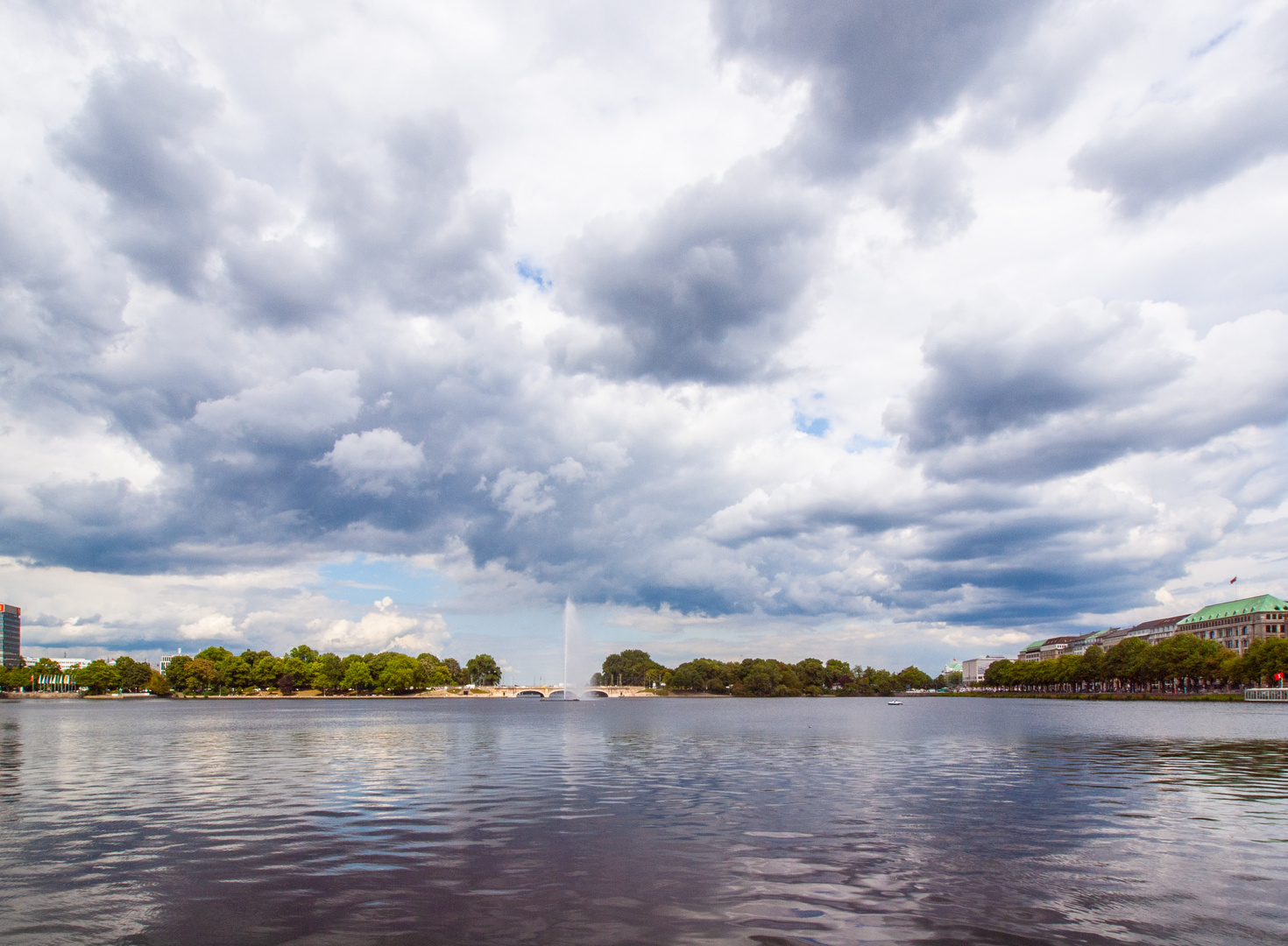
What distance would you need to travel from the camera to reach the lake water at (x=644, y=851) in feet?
56.7

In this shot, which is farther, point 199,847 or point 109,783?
point 109,783

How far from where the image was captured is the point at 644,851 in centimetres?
2470

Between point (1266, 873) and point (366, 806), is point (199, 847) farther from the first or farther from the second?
point (1266, 873)

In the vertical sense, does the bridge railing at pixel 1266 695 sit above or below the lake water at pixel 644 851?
below

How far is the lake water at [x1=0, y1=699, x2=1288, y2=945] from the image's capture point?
17.3 metres

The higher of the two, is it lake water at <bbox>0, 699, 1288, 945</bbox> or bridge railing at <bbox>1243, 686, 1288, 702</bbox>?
lake water at <bbox>0, 699, 1288, 945</bbox>

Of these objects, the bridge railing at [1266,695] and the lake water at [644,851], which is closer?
the lake water at [644,851]

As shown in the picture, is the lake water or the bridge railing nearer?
the lake water

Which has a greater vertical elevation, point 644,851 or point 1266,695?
point 644,851

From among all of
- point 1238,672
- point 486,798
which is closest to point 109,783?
point 486,798

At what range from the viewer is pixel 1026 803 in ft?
116

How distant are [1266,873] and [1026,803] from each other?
13.4 m

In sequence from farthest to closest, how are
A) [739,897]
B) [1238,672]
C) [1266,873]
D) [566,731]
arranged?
[1238,672] → [566,731] → [1266,873] → [739,897]

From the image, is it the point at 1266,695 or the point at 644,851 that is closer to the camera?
the point at 644,851
